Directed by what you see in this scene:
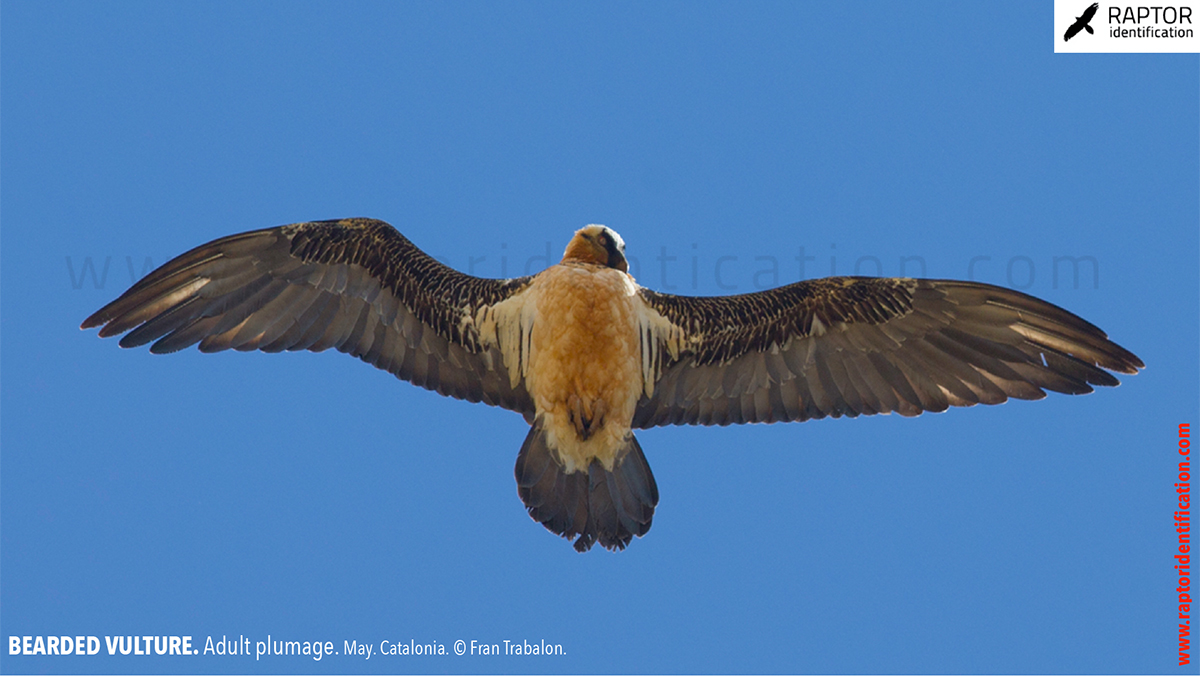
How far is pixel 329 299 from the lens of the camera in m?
7.74

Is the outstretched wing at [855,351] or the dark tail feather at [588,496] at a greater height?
the outstretched wing at [855,351]

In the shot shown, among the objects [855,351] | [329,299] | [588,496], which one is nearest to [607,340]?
[588,496]

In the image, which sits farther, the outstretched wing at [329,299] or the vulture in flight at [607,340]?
the outstretched wing at [329,299]

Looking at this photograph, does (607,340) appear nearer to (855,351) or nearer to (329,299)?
(855,351)

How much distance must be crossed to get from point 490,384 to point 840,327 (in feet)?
9.23

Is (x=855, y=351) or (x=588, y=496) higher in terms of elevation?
(x=855, y=351)

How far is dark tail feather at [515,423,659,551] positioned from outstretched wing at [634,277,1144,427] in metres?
0.59

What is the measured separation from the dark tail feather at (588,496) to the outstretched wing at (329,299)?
1.65ft

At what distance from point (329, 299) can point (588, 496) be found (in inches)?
102

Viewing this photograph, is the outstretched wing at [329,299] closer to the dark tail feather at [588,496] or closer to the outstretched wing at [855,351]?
the dark tail feather at [588,496]

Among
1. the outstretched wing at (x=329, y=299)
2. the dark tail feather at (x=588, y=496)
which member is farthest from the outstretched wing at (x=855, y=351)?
the outstretched wing at (x=329, y=299)

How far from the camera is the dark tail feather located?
7.33m

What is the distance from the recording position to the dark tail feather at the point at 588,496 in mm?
7328

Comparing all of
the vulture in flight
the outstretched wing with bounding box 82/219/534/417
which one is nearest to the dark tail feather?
the vulture in flight
